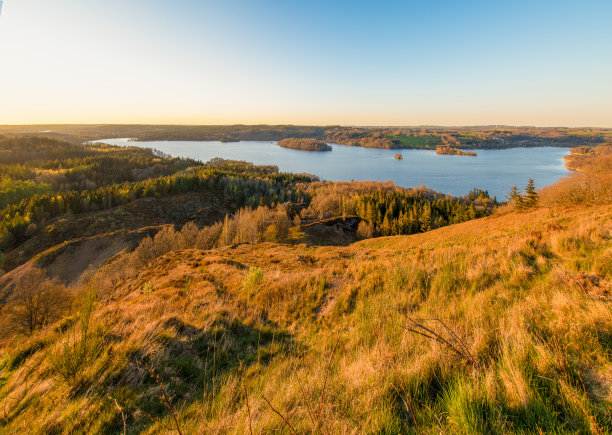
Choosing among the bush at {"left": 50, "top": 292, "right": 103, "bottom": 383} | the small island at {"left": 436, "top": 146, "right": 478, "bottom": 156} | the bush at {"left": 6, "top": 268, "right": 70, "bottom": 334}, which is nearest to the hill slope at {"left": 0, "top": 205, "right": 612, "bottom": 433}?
the bush at {"left": 50, "top": 292, "right": 103, "bottom": 383}

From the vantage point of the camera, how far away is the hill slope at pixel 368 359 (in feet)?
6.44

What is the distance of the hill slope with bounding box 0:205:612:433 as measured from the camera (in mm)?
1964

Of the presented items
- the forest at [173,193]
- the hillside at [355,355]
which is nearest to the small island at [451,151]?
the forest at [173,193]

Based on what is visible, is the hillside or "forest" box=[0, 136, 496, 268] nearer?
the hillside

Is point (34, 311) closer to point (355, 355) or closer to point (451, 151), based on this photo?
point (355, 355)

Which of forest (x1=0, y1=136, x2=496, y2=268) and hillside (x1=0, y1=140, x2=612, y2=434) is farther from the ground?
hillside (x1=0, y1=140, x2=612, y2=434)

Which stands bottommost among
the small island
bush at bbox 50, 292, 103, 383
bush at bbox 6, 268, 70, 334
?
bush at bbox 6, 268, 70, 334

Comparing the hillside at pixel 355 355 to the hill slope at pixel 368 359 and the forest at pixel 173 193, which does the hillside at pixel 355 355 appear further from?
A: the forest at pixel 173 193

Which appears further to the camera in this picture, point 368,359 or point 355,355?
point 355,355

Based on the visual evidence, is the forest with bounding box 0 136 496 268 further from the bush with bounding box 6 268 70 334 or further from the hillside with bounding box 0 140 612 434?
the hillside with bounding box 0 140 612 434

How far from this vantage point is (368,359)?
279 cm

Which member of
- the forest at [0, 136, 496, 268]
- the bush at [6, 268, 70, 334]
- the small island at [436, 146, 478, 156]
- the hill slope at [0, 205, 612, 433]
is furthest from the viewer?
the small island at [436, 146, 478, 156]

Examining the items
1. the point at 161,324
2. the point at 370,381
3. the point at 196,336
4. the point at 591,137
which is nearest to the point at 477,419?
the point at 370,381

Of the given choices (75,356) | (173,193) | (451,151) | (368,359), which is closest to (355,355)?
(368,359)
